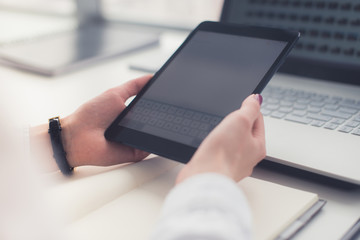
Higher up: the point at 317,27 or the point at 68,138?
the point at 317,27

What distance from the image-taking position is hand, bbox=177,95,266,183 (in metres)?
0.37

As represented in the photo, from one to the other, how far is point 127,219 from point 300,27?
0.52 metres

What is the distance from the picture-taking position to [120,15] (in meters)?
1.36

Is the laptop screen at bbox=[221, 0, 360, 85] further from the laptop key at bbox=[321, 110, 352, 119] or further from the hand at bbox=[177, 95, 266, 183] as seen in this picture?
the hand at bbox=[177, 95, 266, 183]

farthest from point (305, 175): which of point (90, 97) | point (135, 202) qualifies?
point (90, 97)

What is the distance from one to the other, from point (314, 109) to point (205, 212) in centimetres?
35

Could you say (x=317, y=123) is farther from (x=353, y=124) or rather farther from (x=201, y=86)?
(x=201, y=86)

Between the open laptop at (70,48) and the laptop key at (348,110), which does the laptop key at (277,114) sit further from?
the open laptop at (70,48)

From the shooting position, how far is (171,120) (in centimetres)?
50

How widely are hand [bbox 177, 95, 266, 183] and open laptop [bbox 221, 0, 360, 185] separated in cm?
8

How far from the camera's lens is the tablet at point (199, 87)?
18.9 inches

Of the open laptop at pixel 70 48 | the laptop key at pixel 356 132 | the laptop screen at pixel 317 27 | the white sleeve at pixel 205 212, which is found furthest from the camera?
the open laptop at pixel 70 48

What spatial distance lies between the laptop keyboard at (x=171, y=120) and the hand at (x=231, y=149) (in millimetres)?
65

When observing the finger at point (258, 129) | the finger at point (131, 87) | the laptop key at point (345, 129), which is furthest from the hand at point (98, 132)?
the laptop key at point (345, 129)
